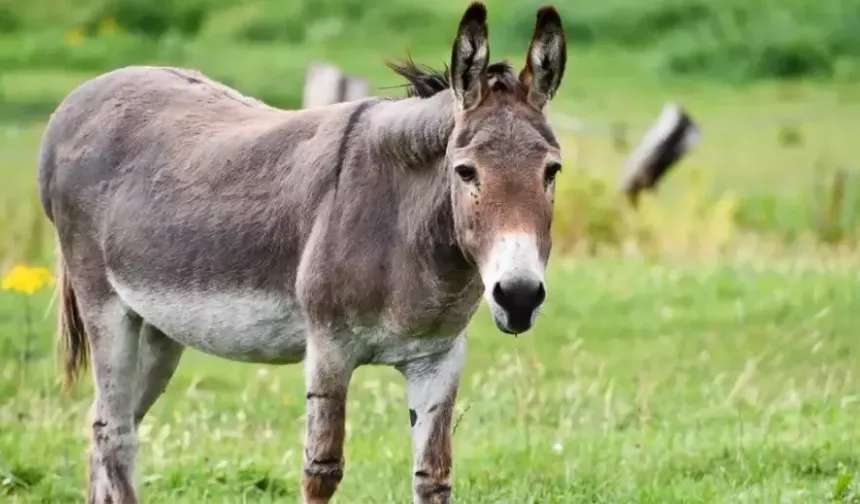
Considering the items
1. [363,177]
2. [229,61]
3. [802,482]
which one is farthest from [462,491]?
[229,61]

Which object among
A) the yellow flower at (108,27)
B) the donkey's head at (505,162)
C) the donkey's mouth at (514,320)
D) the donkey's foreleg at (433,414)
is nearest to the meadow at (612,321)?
the yellow flower at (108,27)

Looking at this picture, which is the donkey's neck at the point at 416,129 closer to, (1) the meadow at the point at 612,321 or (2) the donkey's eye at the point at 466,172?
(2) the donkey's eye at the point at 466,172

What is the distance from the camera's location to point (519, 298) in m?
4.68

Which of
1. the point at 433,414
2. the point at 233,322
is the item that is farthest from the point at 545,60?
the point at 233,322

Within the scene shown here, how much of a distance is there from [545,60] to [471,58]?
0.81 ft

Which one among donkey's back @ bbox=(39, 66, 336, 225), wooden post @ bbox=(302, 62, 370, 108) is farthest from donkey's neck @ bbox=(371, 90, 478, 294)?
wooden post @ bbox=(302, 62, 370, 108)

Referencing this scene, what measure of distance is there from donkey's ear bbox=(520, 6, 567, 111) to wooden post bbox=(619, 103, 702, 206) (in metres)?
9.61

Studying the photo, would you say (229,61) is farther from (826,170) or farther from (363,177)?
(363,177)

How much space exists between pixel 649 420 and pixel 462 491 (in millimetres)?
1799

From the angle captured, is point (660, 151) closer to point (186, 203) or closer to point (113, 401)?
point (113, 401)

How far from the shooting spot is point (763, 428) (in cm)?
772

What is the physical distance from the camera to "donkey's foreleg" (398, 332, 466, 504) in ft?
18.4

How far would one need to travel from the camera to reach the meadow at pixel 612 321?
23.2 ft

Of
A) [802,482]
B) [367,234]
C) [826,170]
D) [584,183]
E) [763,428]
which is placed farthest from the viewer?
[826,170]
